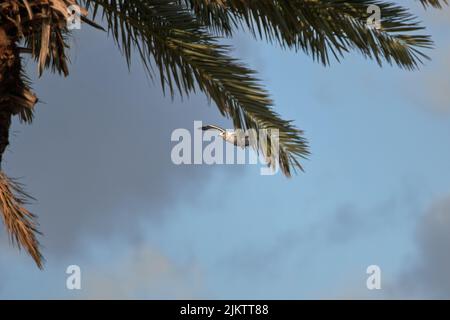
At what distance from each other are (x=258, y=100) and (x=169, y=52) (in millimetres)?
1186

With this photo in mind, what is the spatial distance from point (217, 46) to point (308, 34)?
3.45 feet

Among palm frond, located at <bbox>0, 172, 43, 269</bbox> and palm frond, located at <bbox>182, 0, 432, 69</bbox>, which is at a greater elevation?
palm frond, located at <bbox>182, 0, 432, 69</bbox>

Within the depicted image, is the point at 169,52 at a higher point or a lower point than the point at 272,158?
higher

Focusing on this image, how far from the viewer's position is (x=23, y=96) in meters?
8.32

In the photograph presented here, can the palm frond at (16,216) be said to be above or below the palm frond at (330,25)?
below

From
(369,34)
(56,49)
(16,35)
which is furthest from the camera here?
(56,49)

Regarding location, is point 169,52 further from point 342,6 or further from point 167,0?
point 342,6

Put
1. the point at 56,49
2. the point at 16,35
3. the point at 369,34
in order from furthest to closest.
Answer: the point at 56,49
the point at 369,34
the point at 16,35

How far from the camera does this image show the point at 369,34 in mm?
8781

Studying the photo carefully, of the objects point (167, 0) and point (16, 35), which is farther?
point (167, 0)
